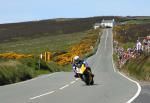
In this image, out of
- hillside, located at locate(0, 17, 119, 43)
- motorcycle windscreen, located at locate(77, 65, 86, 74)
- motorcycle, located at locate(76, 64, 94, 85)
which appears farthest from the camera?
hillside, located at locate(0, 17, 119, 43)

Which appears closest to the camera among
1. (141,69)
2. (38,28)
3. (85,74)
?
(85,74)

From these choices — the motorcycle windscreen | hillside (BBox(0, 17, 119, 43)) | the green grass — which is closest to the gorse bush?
the motorcycle windscreen

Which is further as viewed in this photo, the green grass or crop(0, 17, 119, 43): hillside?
crop(0, 17, 119, 43): hillside

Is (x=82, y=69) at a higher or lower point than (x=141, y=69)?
higher

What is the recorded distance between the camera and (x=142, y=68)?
37.7 metres

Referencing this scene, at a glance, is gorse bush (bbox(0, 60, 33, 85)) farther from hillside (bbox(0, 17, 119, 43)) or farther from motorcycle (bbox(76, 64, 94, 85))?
hillside (bbox(0, 17, 119, 43))

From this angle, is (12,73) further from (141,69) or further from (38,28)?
(38,28)

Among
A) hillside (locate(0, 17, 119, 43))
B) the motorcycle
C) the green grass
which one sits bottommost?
hillside (locate(0, 17, 119, 43))

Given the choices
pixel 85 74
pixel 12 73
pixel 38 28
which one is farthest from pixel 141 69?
pixel 38 28

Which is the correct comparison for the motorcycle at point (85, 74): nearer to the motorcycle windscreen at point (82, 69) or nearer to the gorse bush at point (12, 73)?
the motorcycle windscreen at point (82, 69)

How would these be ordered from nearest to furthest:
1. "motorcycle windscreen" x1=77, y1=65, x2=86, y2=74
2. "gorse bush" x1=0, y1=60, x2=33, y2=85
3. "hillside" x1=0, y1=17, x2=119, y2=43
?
"motorcycle windscreen" x1=77, y1=65, x2=86, y2=74
"gorse bush" x1=0, y1=60, x2=33, y2=85
"hillside" x1=0, y1=17, x2=119, y2=43

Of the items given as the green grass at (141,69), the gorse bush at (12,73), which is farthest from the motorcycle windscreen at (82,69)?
the green grass at (141,69)

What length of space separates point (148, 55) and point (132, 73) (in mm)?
2695

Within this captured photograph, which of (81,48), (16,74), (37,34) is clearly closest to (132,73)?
(16,74)
